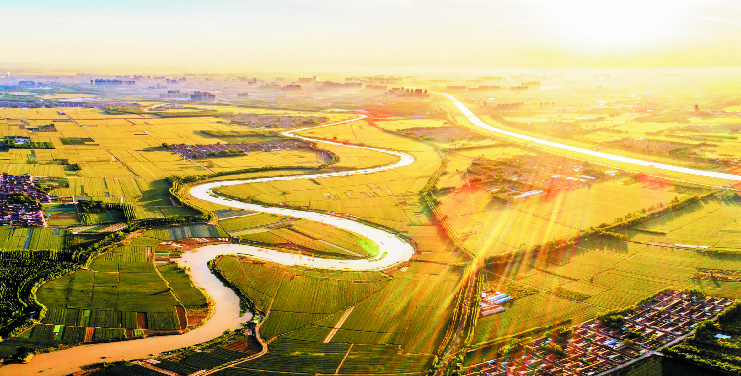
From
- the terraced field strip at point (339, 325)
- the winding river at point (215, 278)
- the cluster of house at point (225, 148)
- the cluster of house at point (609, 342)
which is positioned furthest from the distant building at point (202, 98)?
the cluster of house at point (609, 342)

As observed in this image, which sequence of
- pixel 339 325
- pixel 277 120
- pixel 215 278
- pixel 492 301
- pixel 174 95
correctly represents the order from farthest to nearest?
1. pixel 174 95
2. pixel 277 120
3. pixel 215 278
4. pixel 492 301
5. pixel 339 325

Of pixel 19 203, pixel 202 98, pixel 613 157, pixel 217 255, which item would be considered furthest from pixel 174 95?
pixel 217 255

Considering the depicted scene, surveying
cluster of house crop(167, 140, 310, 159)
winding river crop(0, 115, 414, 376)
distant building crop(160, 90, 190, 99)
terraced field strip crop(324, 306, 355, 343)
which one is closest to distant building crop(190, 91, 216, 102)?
distant building crop(160, 90, 190, 99)

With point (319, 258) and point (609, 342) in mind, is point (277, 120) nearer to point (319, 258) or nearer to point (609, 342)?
point (319, 258)

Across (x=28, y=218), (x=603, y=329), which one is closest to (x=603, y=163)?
(x=603, y=329)

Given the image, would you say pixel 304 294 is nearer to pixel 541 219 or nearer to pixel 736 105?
pixel 541 219

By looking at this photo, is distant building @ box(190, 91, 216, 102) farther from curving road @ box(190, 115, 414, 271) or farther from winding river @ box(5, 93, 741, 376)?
curving road @ box(190, 115, 414, 271)

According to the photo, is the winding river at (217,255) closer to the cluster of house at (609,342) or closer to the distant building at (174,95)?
the cluster of house at (609,342)
